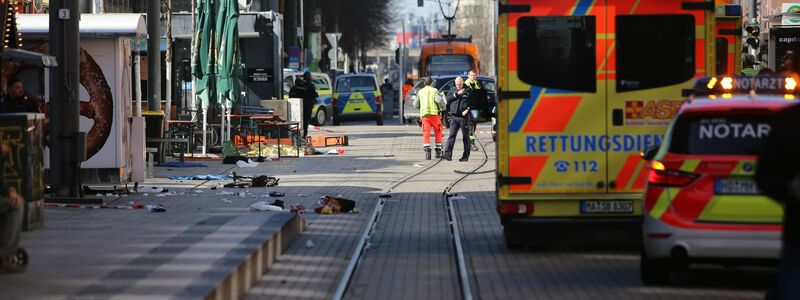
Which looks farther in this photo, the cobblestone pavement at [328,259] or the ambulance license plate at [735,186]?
the cobblestone pavement at [328,259]

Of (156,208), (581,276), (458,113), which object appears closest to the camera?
(581,276)

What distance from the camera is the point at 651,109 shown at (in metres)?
14.4

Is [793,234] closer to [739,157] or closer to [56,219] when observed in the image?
[739,157]

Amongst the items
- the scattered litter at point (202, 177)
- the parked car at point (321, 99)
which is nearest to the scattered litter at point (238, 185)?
the scattered litter at point (202, 177)

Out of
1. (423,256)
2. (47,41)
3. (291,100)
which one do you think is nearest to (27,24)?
(47,41)

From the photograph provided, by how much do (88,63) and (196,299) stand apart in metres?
11.6

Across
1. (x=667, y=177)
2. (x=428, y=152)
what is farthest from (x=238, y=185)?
(x=667, y=177)

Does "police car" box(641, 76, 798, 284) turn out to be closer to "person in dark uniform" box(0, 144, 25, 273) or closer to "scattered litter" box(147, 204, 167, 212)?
"person in dark uniform" box(0, 144, 25, 273)

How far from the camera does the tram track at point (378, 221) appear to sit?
12.1 meters

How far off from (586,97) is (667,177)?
304 cm

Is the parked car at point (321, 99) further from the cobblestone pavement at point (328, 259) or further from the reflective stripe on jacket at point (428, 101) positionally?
the cobblestone pavement at point (328, 259)

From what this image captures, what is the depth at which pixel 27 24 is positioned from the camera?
2077 cm

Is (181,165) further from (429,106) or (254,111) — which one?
(254,111)

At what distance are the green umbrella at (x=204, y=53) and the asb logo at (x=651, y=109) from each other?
1760 cm
